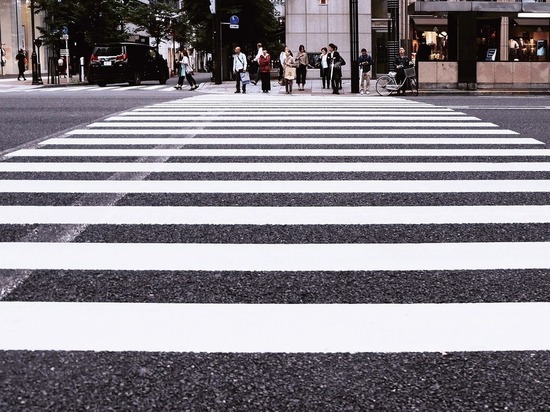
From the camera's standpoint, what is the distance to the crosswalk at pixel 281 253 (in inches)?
141

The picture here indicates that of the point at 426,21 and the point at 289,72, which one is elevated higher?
the point at 426,21

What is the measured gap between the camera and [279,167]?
29.5 feet

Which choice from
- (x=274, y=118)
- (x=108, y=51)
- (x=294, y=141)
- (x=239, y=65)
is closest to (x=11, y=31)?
(x=108, y=51)

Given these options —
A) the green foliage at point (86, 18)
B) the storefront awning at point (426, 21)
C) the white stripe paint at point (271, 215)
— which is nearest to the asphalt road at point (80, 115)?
the white stripe paint at point (271, 215)

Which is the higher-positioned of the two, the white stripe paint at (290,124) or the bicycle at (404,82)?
the bicycle at (404,82)

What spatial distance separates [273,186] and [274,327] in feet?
13.4

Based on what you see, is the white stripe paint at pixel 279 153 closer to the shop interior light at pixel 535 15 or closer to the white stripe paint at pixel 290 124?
the white stripe paint at pixel 290 124

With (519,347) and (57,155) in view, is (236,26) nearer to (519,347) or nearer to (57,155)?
(57,155)

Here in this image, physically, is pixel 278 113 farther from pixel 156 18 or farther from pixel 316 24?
pixel 156 18

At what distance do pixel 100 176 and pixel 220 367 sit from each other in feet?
18.2

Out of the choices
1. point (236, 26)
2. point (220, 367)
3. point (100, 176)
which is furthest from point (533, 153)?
point (236, 26)

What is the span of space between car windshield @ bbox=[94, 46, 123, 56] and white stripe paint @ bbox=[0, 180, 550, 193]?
96.8 feet

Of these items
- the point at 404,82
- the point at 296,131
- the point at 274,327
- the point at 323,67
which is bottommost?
the point at 274,327

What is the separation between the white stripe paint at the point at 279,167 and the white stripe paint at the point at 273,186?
2.51ft
